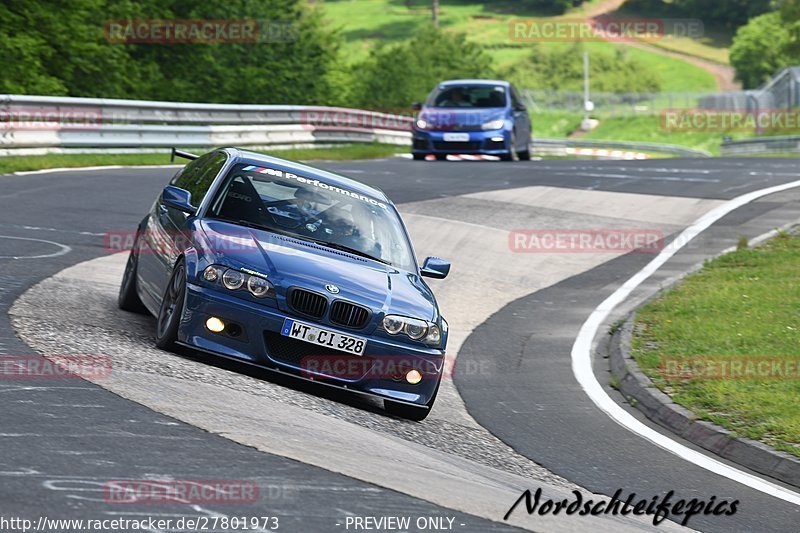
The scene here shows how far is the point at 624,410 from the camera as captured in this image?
9875mm

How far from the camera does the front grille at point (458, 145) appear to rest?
2862cm

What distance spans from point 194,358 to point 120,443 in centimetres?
257

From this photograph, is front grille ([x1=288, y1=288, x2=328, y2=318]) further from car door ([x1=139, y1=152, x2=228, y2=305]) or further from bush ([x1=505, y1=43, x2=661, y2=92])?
bush ([x1=505, y1=43, x2=661, y2=92])

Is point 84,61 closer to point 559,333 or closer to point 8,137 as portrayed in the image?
point 8,137

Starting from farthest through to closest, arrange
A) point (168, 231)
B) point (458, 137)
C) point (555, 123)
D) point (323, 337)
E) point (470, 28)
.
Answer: point (470, 28) → point (555, 123) → point (458, 137) → point (168, 231) → point (323, 337)

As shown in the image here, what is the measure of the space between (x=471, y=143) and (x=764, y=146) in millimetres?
20507

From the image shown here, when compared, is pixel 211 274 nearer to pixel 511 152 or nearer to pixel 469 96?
pixel 511 152

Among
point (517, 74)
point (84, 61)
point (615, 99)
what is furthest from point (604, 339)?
point (517, 74)

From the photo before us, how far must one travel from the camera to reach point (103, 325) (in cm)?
959

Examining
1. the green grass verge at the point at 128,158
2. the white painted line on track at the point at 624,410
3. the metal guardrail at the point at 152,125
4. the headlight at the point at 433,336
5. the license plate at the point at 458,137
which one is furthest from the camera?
the license plate at the point at 458,137

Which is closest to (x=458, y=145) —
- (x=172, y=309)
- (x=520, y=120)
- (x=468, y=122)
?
(x=468, y=122)

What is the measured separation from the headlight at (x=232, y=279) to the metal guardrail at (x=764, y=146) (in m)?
36.2

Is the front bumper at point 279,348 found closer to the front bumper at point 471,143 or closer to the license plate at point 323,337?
the license plate at point 323,337

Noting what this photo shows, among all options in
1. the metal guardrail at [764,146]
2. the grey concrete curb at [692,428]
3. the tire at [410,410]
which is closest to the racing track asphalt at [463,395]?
the grey concrete curb at [692,428]
